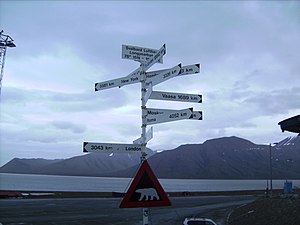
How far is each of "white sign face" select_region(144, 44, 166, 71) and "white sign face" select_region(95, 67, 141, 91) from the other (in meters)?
0.24

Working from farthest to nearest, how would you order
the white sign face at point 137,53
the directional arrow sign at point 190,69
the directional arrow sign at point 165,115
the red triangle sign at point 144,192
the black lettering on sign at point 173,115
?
the white sign face at point 137,53, the directional arrow sign at point 190,69, the black lettering on sign at point 173,115, the directional arrow sign at point 165,115, the red triangle sign at point 144,192

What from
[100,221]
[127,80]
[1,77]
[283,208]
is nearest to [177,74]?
[127,80]

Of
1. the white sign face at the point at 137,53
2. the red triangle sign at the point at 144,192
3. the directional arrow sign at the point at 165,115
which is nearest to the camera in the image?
the red triangle sign at the point at 144,192

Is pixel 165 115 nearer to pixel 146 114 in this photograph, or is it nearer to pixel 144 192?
pixel 146 114

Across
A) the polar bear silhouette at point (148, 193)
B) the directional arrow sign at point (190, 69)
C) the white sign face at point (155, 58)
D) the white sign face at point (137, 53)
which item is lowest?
the polar bear silhouette at point (148, 193)

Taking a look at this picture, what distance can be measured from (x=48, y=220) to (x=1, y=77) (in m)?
58.4

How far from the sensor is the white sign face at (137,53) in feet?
23.9

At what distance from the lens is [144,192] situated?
6.02 m

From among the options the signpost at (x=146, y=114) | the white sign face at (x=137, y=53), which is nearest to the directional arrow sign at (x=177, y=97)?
→ the signpost at (x=146, y=114)

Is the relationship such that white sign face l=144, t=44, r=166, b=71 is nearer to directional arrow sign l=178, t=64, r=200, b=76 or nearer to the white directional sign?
directional arrow sign l=178, t=64, r=200, b=76

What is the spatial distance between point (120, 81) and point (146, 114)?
986 millimetres

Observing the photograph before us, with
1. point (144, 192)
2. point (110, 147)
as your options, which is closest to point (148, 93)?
point (110, 147)

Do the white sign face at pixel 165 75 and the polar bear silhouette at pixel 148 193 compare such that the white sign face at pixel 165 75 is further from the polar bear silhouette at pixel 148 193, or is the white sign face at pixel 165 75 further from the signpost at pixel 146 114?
the polar bear silhouette at pixel 148 193

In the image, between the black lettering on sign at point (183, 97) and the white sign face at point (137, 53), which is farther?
the white sign face at point (137, 53)
